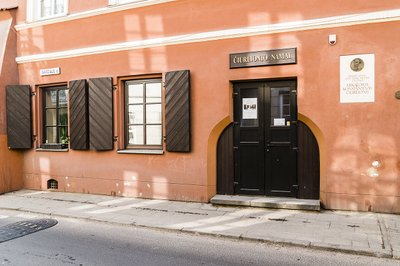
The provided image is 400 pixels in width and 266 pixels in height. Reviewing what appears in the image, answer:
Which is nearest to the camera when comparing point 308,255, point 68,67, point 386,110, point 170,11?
point 308,255

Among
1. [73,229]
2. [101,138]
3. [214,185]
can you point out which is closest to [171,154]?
[214,185]

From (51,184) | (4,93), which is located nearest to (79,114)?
(51,184)

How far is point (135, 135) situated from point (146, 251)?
4.03 meters

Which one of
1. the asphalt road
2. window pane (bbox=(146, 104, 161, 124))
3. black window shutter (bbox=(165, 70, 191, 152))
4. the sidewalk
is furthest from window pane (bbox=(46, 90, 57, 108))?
the asphalt road

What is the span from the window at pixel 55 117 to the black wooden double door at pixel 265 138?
4590 millimetres

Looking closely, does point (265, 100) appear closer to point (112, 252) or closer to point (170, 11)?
point (170, 11)

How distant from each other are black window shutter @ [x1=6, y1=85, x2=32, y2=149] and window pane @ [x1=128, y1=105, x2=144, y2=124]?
2.87m

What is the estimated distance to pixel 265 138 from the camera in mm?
7492

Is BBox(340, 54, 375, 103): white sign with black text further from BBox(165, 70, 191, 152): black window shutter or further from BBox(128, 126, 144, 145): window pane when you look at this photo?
BBox(128, 126, 144, 145): window pane

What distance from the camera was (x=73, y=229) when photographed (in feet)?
20.6

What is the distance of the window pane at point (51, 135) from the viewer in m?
9.75

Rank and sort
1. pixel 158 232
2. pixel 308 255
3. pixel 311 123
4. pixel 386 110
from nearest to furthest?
pixel 308 255
pixel 158 232
pixel 386 110
pixel 311 123

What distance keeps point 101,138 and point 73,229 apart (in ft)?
9.26

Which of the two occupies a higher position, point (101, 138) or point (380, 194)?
point (101, 138)
